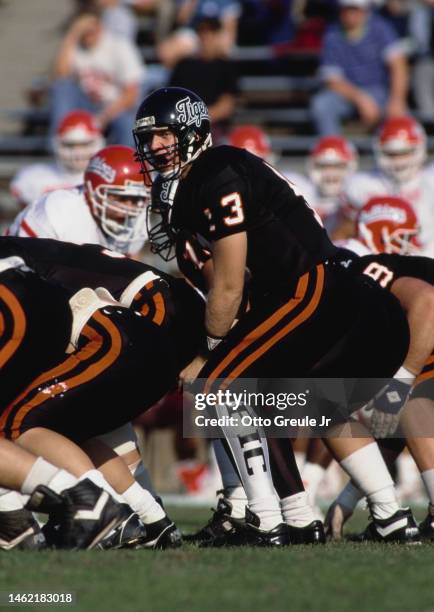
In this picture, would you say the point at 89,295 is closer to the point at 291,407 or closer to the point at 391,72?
the point at 291,407

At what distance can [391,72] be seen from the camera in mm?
10953

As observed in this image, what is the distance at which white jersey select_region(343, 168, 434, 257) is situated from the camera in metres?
8.95

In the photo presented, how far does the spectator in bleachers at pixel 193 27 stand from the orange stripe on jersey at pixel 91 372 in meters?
7.21

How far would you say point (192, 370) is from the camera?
5.04 m

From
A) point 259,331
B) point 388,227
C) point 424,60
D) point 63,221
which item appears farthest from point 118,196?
point 424,60

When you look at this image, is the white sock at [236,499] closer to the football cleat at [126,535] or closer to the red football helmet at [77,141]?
the football cleat at [126,535]

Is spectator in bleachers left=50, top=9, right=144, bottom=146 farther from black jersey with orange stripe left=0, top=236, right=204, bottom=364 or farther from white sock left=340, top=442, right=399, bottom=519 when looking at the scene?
white sock left=340, top=442, right=399, bottom=519

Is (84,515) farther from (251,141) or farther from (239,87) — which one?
(239,87)

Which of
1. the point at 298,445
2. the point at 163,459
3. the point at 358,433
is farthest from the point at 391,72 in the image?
the point at 358,433

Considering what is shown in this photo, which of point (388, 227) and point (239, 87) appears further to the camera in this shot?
point (239, 87)

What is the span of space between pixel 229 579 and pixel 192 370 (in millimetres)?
1434

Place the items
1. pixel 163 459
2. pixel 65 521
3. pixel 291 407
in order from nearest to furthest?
pixel 65 521 → pixel 291 407 → pixel 163 459

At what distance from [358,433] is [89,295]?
133 centimetres

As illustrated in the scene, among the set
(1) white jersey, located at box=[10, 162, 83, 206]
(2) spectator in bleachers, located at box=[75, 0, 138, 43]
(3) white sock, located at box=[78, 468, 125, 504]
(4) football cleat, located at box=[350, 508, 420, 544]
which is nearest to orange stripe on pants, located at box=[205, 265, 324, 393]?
(3) white sock, located at box=[78, 468, 125, 504]
